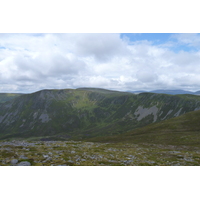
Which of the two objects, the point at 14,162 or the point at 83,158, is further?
the point at 83,158

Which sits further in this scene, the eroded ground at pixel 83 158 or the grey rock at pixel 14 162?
the eroded ground at pixel 83 158

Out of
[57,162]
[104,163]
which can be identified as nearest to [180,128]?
[104,163]

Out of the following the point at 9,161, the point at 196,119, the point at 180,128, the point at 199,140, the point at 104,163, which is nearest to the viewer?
the point at 9,161

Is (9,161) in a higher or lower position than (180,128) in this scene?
higher

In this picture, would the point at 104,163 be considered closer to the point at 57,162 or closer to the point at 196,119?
the point at 57,162

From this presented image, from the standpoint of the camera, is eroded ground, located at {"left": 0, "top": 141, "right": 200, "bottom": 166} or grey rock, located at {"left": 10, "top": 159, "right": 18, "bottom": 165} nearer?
grey rock, located at {"left": 10, "top": 159, "right": 18, "bottom": 165}

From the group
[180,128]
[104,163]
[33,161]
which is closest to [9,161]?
[33,161]

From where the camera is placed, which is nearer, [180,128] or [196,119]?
[180,128]

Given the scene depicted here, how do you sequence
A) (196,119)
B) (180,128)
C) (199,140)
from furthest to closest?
(196,119)
(180,128)
(199,140)

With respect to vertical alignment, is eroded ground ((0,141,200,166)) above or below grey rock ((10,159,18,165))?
below

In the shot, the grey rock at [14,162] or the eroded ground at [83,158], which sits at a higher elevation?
the grey rock at [14,162]

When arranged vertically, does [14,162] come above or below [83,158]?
above
